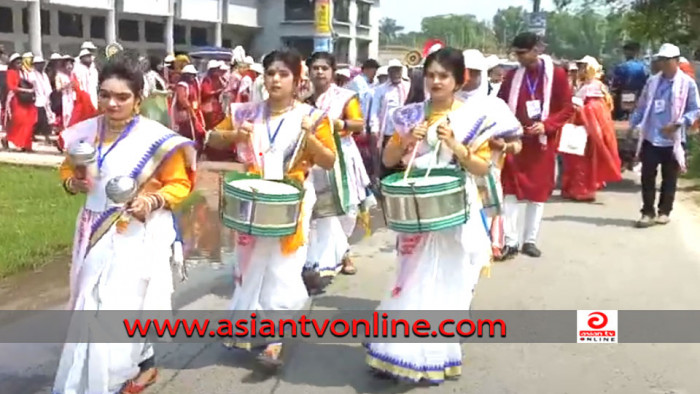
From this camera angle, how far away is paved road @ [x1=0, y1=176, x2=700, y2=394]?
16.3ft

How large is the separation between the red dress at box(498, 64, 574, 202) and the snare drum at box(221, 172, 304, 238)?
3.58m

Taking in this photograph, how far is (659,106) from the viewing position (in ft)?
31.0

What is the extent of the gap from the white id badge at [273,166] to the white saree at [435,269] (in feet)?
2.44

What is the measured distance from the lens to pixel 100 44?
3719cm

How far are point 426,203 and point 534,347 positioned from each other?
1.64 meters

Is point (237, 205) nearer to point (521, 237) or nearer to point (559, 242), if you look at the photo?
point (521, 237)

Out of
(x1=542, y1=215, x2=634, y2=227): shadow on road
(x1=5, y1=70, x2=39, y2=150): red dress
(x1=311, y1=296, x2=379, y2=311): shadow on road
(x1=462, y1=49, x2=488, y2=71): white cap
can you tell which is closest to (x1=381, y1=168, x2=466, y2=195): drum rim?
(x1=462, y1=49, x2=488, y2=71): white cap

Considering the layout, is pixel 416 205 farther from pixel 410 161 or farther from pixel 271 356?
pixel 271 356

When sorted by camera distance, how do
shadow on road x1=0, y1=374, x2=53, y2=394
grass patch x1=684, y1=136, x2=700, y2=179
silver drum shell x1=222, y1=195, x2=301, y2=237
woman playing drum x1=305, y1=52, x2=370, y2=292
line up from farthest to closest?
grass patch x1=684, y1=136, x2=700, y2=179, woman playing drum x1=305, y1=52, x2=370, y2=292, shadow on road x1=0, y1=374, x2=53, y2=394, silver drum shell x1=222, y1=195, x2=301, y2=237

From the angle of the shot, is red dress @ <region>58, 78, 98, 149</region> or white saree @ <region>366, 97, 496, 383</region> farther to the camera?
red dress @ <region>58, 78, 98, 149</region>

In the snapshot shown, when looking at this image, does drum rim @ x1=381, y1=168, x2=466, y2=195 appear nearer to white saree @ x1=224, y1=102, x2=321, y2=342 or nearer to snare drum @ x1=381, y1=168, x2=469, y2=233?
snare drum @ x1=381, y1=168, x2=469, y2=233

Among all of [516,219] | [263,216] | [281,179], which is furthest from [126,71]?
[516,219]

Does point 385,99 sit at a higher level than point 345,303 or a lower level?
higher

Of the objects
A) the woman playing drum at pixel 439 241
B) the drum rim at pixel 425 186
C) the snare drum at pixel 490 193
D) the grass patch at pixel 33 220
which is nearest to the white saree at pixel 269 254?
the woman playing drum at pixel 439 241
